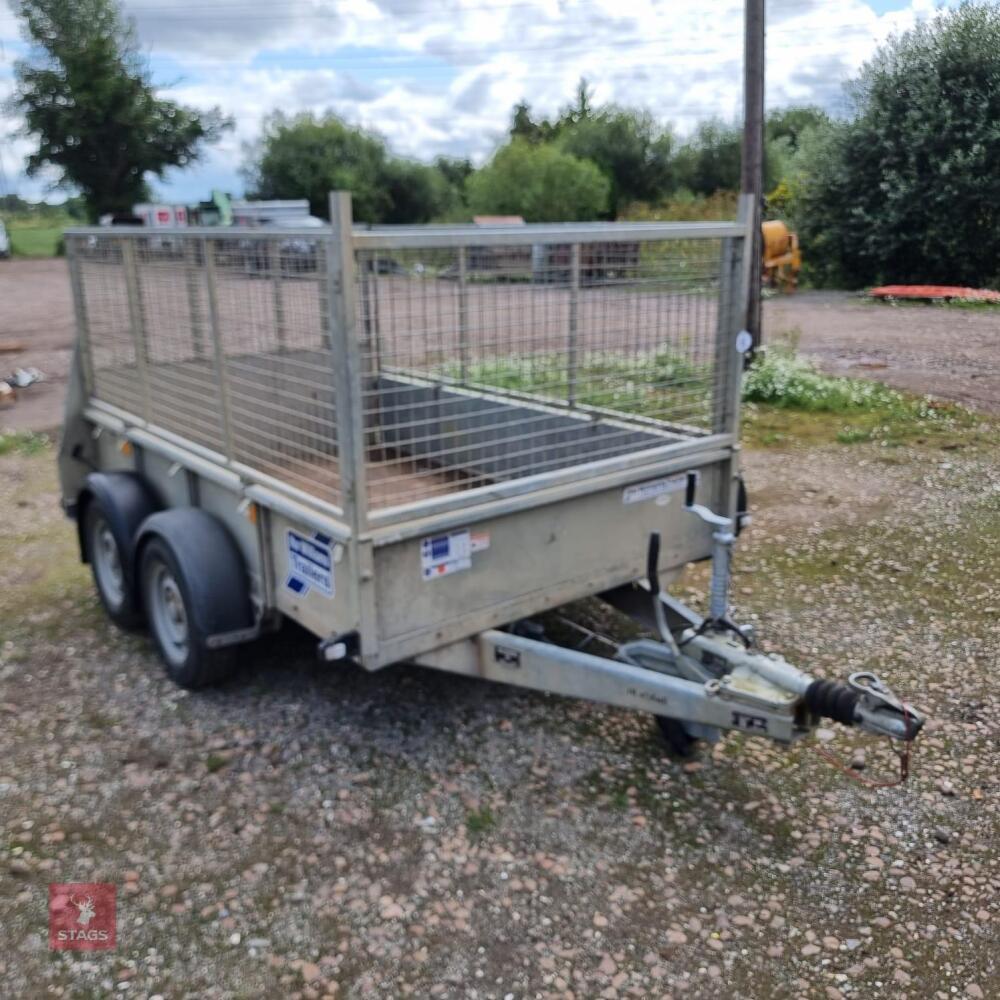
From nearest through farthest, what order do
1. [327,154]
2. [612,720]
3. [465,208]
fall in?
[612,720], [465,208], [327,154]

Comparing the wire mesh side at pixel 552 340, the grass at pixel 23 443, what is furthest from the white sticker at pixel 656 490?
the grass at pixel 23 443

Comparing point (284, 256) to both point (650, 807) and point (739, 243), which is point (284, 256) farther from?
point (650, 807)

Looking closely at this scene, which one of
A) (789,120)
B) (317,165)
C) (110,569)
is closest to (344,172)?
(317,165)

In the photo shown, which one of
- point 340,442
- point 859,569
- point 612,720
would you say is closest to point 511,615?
point 612,720

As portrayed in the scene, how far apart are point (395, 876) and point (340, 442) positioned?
1.47 metres

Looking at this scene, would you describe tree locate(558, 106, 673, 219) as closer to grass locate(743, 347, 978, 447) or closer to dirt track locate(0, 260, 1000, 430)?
dirt track locate(0, 260, 1000, 430)

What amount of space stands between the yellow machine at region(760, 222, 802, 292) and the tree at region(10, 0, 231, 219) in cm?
2646

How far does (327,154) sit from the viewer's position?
4519cm

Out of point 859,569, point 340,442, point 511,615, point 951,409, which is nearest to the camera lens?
point 340,442

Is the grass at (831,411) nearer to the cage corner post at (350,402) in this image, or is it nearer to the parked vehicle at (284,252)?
the parked vehicle at (284,252)

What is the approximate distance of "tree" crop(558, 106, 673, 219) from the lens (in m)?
38.5

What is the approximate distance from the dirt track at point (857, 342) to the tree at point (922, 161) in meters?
1.73

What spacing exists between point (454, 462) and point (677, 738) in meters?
1.85

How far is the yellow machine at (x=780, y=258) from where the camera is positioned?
21.2 m
